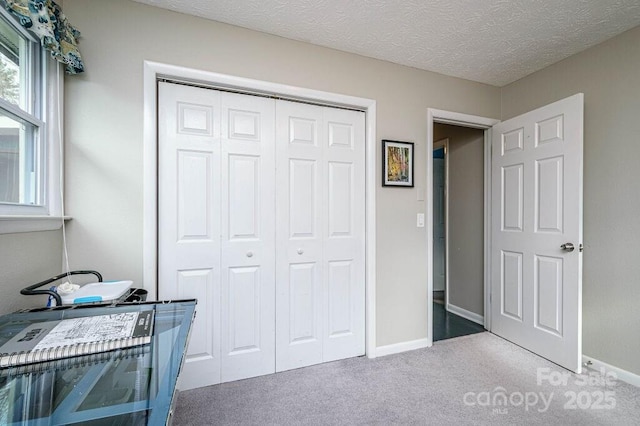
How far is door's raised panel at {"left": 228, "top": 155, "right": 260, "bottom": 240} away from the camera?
208cm

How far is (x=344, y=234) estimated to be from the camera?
2.40 metres

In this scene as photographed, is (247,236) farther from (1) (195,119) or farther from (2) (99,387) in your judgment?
(2) (99,387)

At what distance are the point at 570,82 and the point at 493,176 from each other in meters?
0.94

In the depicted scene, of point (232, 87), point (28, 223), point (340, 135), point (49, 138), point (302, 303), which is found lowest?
point (302, 303)

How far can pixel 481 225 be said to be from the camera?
316 centimetres

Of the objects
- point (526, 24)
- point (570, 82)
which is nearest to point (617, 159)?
point (570, 82)

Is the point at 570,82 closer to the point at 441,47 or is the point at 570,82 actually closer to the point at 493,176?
the point at 493,176

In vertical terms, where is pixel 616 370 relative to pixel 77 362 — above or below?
below

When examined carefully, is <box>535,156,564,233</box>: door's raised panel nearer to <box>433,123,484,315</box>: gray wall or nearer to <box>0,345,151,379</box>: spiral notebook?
<box>433,123,484,315</box>: gray wall

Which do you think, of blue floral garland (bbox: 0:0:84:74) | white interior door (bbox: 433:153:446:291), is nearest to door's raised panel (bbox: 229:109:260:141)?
blue floral garland (bbox: 0:0:84:74)

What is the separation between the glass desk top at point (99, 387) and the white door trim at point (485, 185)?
7.29ft

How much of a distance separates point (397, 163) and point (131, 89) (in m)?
1.99

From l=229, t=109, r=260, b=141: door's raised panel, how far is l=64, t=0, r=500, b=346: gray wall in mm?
269

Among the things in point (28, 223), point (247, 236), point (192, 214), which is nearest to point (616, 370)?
point (247, 236)
